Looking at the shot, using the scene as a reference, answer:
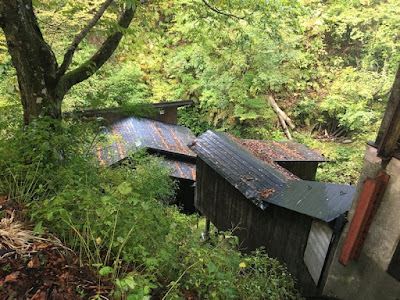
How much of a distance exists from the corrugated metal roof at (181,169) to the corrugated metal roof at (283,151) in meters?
2.71

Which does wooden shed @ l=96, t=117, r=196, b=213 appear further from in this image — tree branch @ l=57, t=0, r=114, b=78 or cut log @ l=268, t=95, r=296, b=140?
cut log @ l=268, t=95, r=296, b=140

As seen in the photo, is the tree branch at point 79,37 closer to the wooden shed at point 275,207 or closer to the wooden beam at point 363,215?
the wooden shed at point 275,207

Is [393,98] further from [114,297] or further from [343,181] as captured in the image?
→ [343,181]

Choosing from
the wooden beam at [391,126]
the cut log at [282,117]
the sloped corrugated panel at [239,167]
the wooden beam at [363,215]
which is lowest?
the cut log at [282,117]

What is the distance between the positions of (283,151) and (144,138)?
6473 millimetres

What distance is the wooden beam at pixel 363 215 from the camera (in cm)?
286

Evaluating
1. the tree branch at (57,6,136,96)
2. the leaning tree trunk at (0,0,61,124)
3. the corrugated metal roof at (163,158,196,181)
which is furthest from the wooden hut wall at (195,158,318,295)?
the leaning tree trunk at (0,0,61,124)

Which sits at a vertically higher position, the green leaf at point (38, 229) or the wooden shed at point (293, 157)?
the green leaf at point (38, 229)

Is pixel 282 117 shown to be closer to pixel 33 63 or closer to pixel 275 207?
pixel 275 207

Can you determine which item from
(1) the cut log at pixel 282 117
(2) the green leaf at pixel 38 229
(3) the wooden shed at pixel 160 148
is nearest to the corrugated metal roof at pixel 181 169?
(3) the wooden shed at pixel 160 148

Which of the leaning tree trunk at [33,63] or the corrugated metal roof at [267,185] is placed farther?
the corrugated metal roof at [267,185]

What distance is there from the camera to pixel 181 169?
10.8 metres

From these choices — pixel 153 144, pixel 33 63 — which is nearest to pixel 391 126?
pixel 33 63

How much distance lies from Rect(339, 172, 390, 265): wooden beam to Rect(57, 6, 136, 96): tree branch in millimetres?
4412
